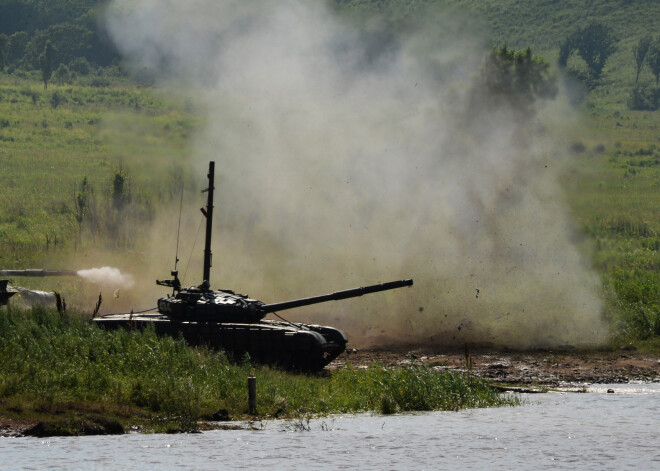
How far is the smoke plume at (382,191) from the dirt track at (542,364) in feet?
8.17

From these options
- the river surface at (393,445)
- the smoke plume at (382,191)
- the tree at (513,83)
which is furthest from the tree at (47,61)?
the river surface at (393,445)

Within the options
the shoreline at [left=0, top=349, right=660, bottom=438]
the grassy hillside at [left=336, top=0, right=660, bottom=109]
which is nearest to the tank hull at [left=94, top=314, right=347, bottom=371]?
the shoreline at [left=0, top=349, right=660, bottom=438]

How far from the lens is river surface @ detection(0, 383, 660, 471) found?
2230 centimetres

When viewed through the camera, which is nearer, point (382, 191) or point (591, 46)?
point (382, 191)

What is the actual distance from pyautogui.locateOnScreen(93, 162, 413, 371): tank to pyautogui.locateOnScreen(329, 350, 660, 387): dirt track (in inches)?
98.0

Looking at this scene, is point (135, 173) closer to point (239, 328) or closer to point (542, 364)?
point (239, 328)

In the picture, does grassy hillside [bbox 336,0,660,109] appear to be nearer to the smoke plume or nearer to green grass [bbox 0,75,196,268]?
green grass [bbox 0,75,196,268]

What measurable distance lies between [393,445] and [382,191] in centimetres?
2542

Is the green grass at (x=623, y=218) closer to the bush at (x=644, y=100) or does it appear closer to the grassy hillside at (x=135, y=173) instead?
the grassy hillside at (x=135, y=173)

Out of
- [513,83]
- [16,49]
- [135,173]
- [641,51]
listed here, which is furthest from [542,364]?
[641,51]

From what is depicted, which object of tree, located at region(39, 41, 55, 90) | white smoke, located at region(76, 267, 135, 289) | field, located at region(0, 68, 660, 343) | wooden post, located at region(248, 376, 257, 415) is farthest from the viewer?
tree, located at region(39, 41, 55, 90)

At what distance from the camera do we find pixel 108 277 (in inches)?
1812

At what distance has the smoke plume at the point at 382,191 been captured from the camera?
145 feet

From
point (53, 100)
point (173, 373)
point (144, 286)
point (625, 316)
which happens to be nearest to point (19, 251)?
point (144, 286)
